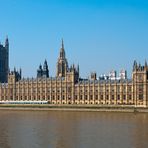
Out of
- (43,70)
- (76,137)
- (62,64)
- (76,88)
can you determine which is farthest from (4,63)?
(76,137)

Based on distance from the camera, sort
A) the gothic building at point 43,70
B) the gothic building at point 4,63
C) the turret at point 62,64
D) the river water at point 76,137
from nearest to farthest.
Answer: the river water at point 76,137 → the turret at point 62,64 → the gothic building at point 43,70 → the gothic building at point 4,63

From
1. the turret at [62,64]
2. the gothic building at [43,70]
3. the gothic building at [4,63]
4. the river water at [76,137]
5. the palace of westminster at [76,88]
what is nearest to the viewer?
the river water at [76,137]

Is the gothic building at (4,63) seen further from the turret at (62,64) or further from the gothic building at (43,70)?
the turret at (62,64)

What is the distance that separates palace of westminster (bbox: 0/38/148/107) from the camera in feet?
354

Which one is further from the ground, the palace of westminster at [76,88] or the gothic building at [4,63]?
the gothic building at [4,63]

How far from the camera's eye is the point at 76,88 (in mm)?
119000

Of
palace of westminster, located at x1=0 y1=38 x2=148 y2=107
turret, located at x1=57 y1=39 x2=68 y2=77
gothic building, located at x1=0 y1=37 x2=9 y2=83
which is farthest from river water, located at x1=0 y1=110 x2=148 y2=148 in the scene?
gothic building, located at x1=0 y1=37 x2=9 y2=83

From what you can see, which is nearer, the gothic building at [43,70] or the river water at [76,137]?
the river water at [76,137]

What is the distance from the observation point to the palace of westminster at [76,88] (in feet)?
354

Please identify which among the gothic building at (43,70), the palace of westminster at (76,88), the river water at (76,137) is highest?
the gothic building at (43,70)

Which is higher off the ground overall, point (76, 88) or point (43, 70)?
point (43, 70)

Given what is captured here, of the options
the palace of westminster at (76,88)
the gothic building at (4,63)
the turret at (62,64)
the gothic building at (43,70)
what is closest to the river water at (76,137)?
the palace of westminster at (76,88)

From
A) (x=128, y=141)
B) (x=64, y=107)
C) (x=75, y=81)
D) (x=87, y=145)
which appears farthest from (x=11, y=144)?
(x=75, y=81)

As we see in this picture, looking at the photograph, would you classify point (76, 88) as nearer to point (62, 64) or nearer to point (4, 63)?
point (62, 64)
